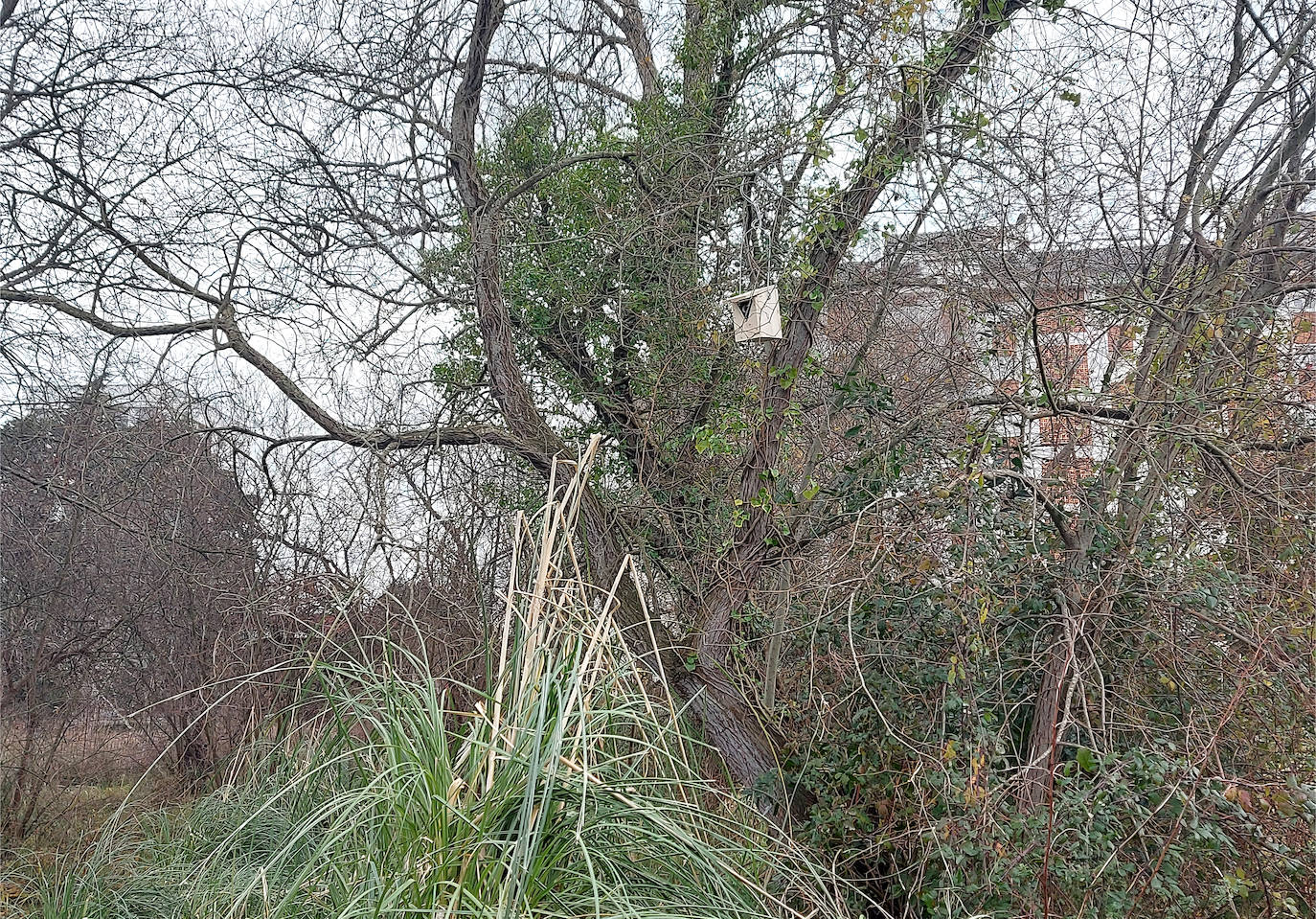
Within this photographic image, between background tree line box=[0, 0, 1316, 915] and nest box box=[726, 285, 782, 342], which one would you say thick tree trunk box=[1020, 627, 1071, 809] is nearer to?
background tree line box=[0, 0, 1316, 915]

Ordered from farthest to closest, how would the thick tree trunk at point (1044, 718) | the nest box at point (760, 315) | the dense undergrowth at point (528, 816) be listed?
the nest box at point (760, 315) → the thick tree trunk at point (1044, 718) → the dense undergrowth at point (528, 816)

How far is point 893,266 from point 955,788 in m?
2.14

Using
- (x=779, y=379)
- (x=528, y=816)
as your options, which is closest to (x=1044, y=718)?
(x=779, y=379)

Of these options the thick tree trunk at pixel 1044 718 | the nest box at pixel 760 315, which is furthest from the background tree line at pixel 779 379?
the nest box at pixel 760 315

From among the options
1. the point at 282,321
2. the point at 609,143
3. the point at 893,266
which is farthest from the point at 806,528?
the point at 282,321

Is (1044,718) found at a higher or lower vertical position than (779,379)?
lower

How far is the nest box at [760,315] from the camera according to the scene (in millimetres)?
3402

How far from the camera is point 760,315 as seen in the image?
3.43m

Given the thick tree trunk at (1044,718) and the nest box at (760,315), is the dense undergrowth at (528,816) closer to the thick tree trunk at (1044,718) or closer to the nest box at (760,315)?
the thick tree trunk at (1044,718)

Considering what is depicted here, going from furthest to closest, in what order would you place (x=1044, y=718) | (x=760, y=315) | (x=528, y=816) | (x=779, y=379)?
1. (x=779, y=379)
2. (x=760, y=315)
3. (x=1044, y=718)
4. (x=528, y=816)

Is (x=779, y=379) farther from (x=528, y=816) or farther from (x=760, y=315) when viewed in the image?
(x=528, y=816)

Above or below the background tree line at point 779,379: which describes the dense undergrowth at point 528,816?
below

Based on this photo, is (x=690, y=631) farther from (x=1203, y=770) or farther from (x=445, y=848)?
(x=445, y=848)

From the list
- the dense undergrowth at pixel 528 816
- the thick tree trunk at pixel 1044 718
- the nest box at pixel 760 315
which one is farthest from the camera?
the nest box at pixel 760 315
